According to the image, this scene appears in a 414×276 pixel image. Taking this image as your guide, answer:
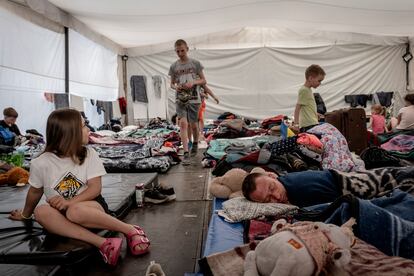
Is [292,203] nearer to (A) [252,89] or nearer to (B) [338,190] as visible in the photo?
(B) [338,190]

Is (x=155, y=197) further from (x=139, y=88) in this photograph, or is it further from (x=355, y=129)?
(x=139, y=88)

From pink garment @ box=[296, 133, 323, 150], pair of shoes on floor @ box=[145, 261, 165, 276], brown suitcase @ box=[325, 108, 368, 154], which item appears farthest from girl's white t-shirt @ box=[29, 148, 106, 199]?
brown suitcase @ box=[325, 108, 368, 154]

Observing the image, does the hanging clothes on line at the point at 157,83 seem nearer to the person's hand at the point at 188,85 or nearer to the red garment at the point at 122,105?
the red garment at the point at 122,105

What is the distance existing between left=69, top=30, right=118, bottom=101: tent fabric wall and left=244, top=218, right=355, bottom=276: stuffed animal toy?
253 inches

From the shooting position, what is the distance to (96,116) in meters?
8.15

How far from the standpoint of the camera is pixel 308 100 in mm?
4234

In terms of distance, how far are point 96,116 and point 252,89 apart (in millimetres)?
4354

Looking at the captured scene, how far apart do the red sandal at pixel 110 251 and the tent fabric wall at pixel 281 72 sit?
27.6 feet

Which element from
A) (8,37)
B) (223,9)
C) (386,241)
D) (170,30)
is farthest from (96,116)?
(386,241)

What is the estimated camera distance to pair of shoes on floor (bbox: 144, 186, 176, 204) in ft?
8.90

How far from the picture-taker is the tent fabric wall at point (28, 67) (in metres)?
4.91

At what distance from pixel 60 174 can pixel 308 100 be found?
3.17m

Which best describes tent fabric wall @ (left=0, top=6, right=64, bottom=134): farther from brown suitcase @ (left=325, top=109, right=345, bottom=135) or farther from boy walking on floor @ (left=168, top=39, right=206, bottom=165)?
brown suitcase @ (left=325, top=109, right=345, bottom=135)

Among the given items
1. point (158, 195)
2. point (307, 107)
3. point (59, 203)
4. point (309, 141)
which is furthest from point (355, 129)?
point (59, 203)
